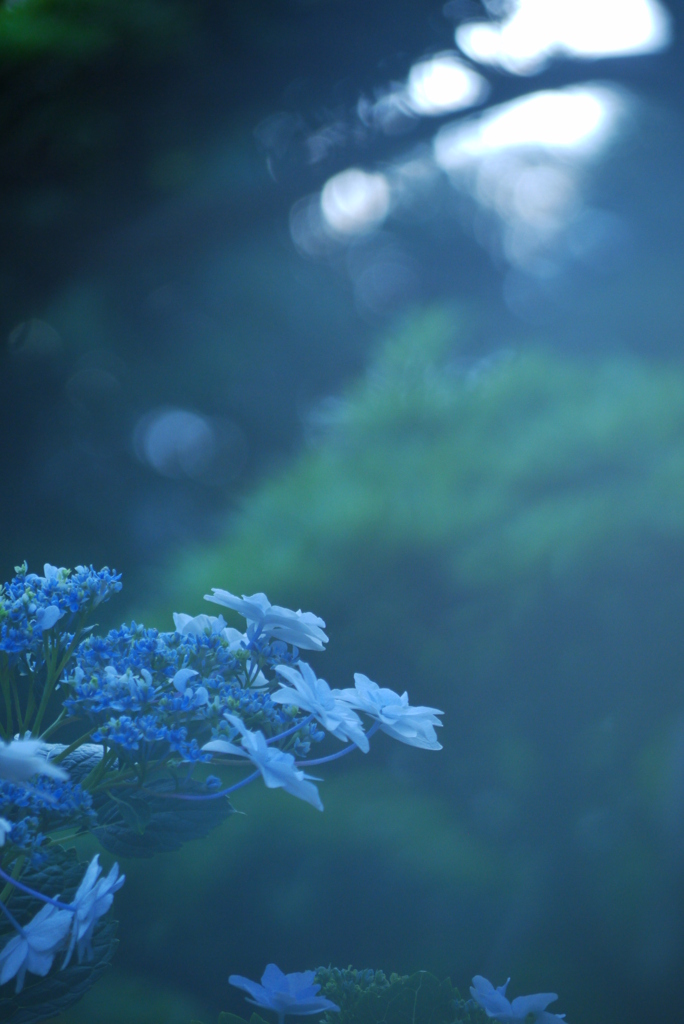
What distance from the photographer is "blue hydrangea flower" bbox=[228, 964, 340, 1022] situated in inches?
14.7

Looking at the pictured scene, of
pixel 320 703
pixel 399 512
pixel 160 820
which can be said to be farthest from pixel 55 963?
pixel 399 512

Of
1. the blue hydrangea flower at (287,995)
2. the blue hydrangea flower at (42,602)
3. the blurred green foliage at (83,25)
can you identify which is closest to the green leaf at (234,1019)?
the blue hydrangea flower at (287,995)

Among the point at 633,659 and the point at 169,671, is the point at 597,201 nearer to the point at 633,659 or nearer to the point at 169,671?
the point at 633,659

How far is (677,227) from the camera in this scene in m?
1.67

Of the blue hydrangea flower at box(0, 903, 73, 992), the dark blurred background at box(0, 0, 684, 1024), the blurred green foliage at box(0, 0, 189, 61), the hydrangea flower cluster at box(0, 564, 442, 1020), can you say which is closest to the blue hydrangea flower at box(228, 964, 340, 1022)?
the hydrangea flower cluster at box(0, 564, 442, 1020)

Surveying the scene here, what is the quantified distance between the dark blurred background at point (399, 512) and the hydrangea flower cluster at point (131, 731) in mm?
691

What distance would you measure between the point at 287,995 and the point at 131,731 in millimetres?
182

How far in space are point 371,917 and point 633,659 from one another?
1.82 ft

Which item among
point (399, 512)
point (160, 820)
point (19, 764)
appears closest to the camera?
point (19, 764)

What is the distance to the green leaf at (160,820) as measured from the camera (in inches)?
13.5

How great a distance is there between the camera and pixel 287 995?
38cm

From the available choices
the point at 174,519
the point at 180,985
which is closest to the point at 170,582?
the point at 174,519

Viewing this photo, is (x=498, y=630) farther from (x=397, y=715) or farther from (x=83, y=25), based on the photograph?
(x=83, y=25)

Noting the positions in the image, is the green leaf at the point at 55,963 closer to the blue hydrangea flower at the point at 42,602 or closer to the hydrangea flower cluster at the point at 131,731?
the hydrangea flower cluster at the point at 131,731
